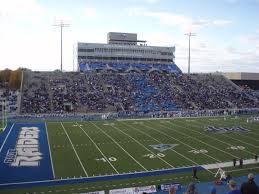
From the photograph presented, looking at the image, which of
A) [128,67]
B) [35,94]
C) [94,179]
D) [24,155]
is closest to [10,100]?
[35,94]

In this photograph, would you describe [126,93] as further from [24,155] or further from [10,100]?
[24,155]

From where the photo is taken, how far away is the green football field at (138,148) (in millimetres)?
18781

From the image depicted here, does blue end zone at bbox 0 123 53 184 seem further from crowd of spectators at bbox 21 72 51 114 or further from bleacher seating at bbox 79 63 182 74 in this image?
bleacher seating at bbox 79 63 182 74

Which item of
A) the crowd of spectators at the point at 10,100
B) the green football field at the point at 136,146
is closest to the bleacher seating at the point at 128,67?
the crowd of spectators at the point at 10,100

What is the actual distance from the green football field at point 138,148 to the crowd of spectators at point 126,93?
11.5 metres

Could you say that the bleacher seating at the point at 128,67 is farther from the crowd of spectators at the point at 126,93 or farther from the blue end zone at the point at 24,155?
the blue end zone at the point at 24,155

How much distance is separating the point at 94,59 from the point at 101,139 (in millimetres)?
39121

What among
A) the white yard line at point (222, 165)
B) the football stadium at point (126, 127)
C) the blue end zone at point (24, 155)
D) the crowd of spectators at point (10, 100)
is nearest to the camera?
the football stadium at point (126, 127)

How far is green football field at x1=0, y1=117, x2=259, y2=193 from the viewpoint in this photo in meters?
18.8

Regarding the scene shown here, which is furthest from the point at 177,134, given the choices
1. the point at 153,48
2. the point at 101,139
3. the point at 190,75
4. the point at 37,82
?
the point at 153,48

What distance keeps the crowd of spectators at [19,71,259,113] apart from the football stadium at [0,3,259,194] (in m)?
0.15

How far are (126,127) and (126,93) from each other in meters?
18.7

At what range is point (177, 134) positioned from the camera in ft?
99.1

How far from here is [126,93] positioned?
52.5 meters
